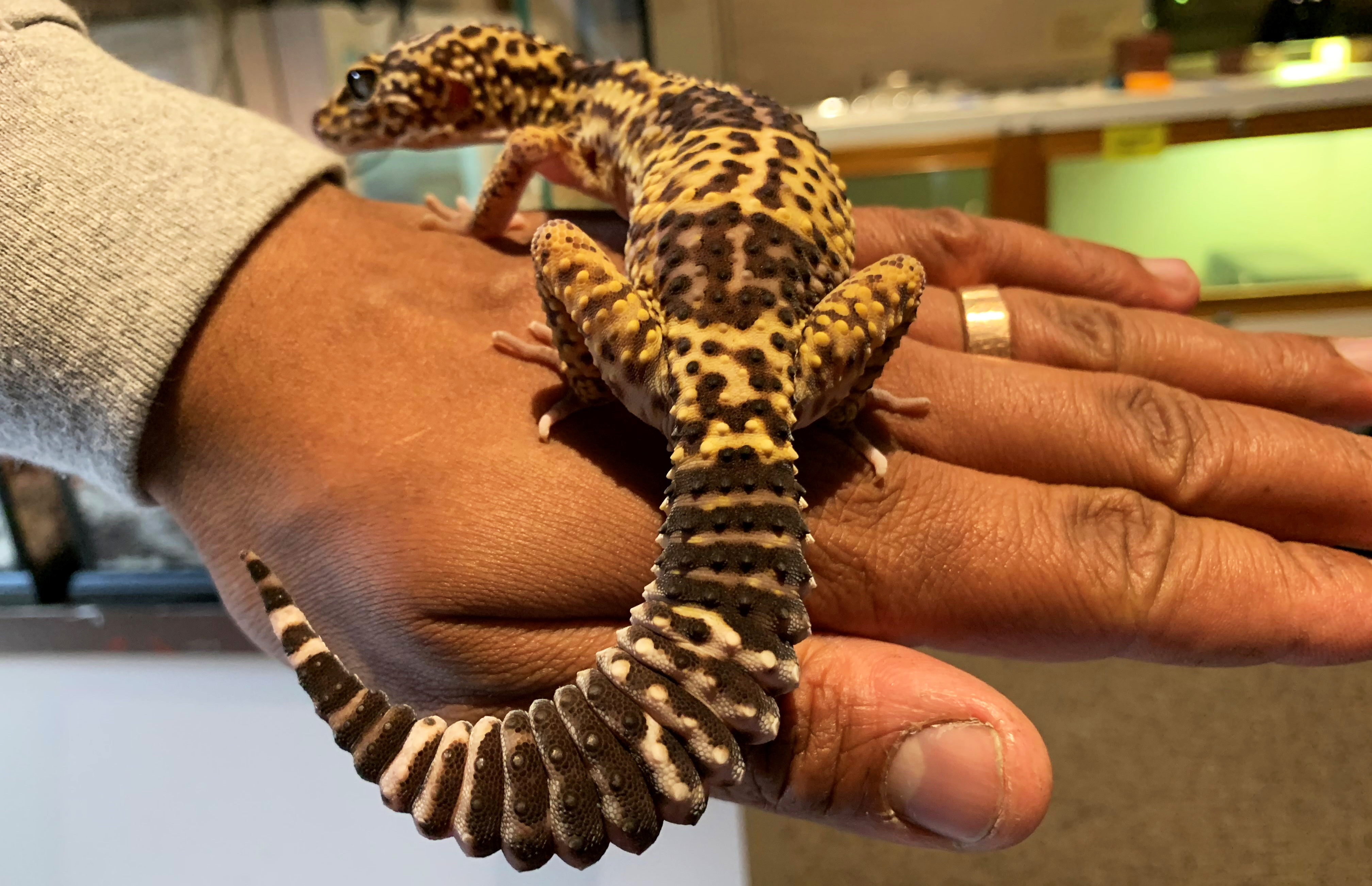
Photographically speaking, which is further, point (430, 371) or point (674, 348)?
point (430, 371)

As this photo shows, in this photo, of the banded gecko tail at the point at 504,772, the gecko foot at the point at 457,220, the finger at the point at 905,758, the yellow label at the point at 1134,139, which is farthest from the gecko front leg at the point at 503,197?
the yellow label at the point at 1134,139

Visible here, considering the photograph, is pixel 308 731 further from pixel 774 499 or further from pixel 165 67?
pixel 165 67

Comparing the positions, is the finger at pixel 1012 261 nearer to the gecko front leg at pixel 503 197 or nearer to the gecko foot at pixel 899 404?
the gecko foot at pixel 899 404

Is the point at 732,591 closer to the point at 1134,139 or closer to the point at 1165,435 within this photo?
the point at 1165,435

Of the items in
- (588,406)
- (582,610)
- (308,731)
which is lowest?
(308,731)

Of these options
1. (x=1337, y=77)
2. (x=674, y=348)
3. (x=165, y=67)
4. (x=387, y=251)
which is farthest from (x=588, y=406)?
(x=1337, y=77)

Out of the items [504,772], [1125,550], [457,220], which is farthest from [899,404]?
[457,220]
